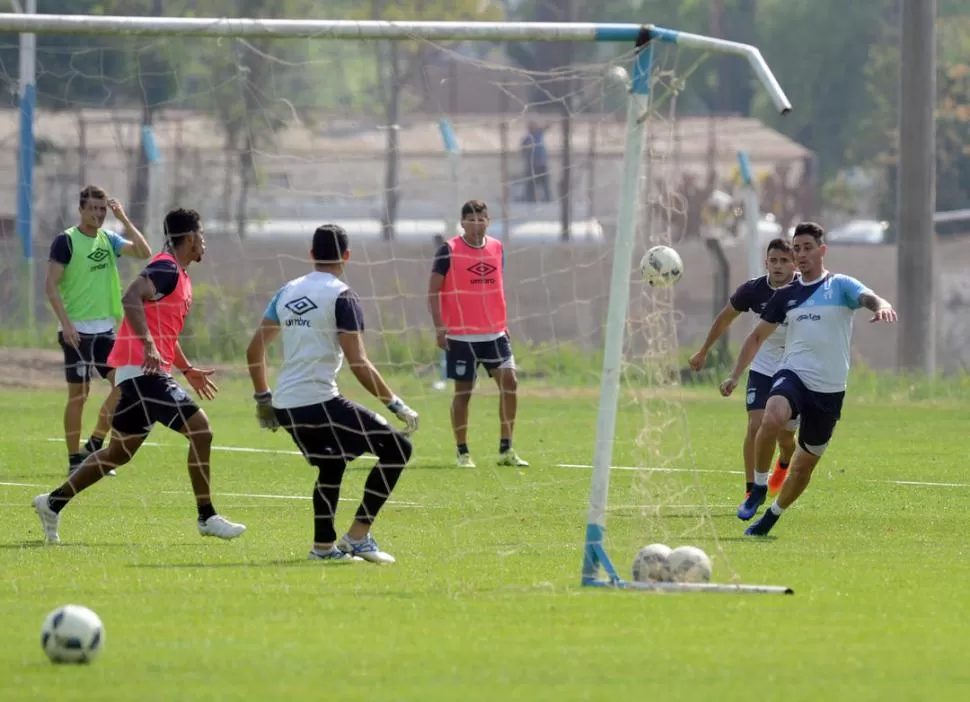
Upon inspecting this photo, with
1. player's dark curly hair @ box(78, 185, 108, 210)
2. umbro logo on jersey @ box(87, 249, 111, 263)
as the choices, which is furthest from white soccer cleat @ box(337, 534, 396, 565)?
umbro logo on jersey @ box(87, 249, 111, 263)

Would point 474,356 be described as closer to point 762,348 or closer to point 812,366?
point 762,348

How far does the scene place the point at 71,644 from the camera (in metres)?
7.08

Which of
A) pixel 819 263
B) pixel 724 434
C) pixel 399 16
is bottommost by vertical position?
pixel 724 434

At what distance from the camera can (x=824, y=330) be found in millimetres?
11211

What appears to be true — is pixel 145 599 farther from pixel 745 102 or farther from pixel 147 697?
pixel 745 102

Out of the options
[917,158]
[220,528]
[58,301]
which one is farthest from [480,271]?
[917,158]

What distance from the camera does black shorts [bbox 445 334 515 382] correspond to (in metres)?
15.7

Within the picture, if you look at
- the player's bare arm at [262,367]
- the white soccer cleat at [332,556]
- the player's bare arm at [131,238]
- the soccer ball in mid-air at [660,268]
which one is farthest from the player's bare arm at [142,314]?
the soccer ball in mid-air at [660,268]

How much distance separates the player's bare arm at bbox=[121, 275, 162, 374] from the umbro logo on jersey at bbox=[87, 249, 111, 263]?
13.3 ft

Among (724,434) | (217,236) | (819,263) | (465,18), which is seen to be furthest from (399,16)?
(819,263)

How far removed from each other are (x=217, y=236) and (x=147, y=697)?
77.0 feet

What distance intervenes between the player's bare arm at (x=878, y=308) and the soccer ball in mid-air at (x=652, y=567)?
2022 millimetres

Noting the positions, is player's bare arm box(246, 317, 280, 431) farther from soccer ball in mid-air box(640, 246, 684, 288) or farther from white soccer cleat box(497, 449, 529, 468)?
white soccer cleat box(497, 449, 529, 468)

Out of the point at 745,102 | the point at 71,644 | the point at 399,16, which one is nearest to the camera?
the point at 71,644
